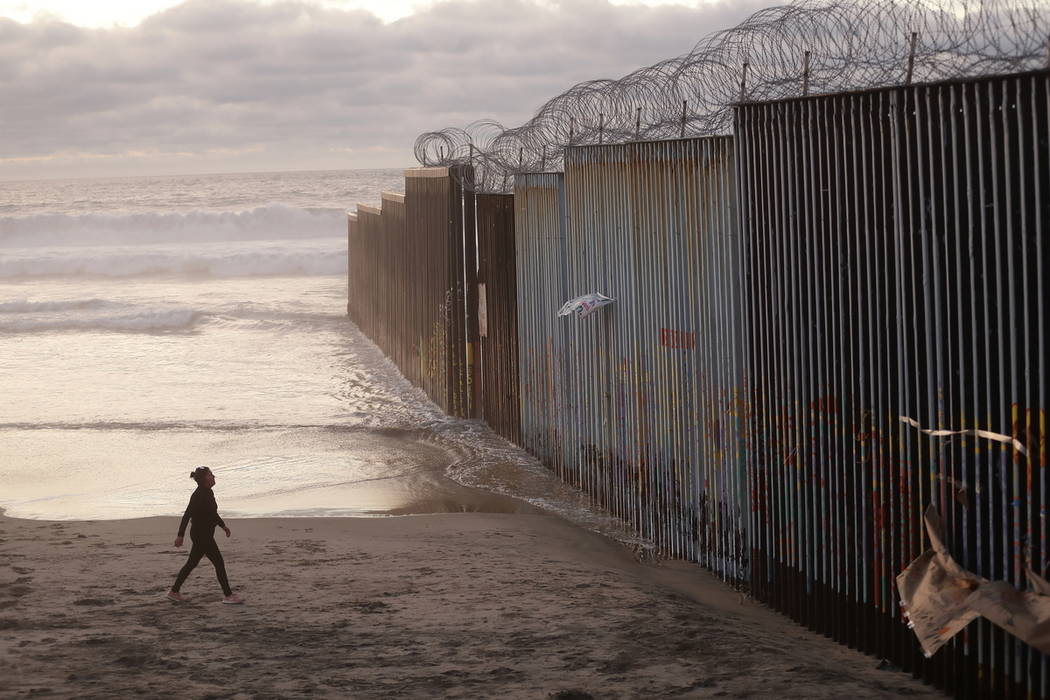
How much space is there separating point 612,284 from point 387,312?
12.3 meters

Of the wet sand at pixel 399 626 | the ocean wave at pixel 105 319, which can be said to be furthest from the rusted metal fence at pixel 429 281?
the ocean wave at pixel 105 319

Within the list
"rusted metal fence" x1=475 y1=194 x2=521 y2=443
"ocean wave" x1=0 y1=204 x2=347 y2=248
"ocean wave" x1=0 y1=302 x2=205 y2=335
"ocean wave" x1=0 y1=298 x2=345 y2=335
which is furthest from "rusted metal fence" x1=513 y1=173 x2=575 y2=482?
"ocean wave" x1=0 y1=204 x2=347 y2=248

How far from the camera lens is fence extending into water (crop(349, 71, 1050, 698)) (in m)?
5.42

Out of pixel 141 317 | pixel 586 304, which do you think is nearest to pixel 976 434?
pixel 586 304

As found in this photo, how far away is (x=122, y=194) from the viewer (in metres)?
95.1

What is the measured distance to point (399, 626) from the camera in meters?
7.22

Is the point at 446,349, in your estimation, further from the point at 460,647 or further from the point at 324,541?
the point at 460,647

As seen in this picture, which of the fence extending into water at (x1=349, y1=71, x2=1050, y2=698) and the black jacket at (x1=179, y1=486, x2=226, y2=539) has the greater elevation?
the fence extending into water at (x1=349, y1=71, x2=1050, y2=698)

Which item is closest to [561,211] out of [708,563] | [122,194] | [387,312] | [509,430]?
[509,430]

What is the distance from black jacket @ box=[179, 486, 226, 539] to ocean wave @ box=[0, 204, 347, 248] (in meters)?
58.4

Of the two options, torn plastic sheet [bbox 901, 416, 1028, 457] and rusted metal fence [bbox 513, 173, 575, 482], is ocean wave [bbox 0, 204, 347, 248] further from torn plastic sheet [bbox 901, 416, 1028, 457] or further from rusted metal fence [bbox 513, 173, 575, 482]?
torn plastic sheet [bbox 901, 416, 1028, 457]

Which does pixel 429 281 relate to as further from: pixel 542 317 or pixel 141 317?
pixel 141 317

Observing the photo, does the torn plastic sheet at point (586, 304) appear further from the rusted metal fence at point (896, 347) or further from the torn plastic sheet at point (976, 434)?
the torn plastic sheet at point (976, 434)

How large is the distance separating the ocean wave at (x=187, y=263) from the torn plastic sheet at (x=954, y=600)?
140ft
